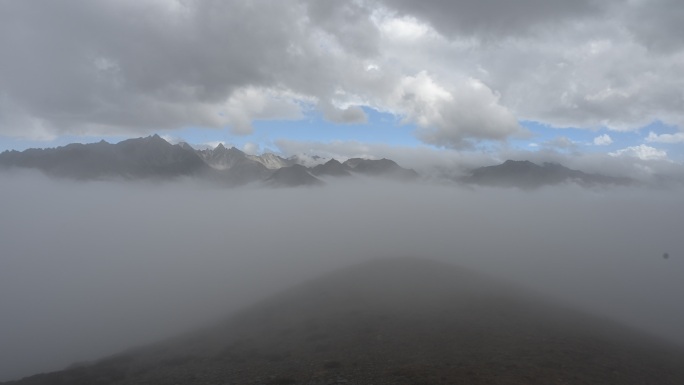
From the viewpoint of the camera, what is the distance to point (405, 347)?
277ft

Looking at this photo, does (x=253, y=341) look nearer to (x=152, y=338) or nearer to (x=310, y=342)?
(x=310, y=342)

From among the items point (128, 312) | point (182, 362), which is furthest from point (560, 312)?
point (128, 312)

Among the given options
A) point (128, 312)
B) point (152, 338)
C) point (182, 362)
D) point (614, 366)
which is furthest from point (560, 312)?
point (128, 312)

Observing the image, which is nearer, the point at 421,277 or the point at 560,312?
the point at 560,312

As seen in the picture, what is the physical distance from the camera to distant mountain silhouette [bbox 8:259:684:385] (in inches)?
2731

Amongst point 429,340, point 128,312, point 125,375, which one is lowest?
point 128,312

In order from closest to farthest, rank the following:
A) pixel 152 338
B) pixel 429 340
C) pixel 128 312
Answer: pixel 429 340 → pixel 152 338 → pixel 128 312

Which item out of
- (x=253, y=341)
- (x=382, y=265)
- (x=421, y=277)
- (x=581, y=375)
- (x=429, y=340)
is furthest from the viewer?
(x=382, y=265)

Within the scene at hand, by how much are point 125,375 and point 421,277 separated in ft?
318

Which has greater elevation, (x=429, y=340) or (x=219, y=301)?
(x=429, y=340)

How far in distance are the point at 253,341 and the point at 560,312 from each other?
74349 millimetres

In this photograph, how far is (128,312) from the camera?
196 metres

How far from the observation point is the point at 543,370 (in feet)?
222

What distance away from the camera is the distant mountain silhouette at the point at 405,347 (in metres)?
69.4
